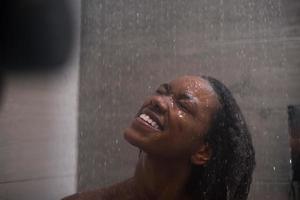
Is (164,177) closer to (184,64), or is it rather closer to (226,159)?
(226,159)

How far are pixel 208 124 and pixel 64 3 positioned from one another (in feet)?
3.29

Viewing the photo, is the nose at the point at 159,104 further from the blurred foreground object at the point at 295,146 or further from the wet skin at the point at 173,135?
the blurred foreground object at the point at 295,146

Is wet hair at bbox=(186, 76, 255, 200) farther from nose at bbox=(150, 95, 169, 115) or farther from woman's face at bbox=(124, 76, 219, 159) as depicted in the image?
nose at bbox=(150, 95, 169, 115)

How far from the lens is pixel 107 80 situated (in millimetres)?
1819

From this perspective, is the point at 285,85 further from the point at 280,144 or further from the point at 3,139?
the point at 3,139

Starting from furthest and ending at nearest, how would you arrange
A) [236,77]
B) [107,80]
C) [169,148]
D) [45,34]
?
[107,80] < [236,77] < [45,34] < [169,148]

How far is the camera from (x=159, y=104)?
3.33 ft

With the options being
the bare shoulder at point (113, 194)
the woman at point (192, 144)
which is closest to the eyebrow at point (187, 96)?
the woman at point (192, 144)

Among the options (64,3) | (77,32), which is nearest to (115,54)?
(77,32)

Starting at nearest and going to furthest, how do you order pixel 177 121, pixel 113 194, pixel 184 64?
pixel 177 121, pixel 113 194, pixel 184 64

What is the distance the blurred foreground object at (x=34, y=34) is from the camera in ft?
4.17

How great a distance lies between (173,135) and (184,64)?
2.50ft

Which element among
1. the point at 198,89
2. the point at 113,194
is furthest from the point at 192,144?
the point at 113,194

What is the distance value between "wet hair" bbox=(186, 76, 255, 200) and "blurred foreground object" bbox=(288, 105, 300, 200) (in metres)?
0.51
